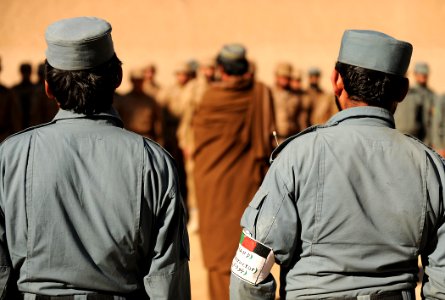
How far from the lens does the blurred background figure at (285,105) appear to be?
40.8 feet

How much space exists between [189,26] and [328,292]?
1753 inches

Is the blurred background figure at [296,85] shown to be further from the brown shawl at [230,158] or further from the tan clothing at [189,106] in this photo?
the brown shawl at [230,158]

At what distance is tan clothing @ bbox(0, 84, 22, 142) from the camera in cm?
1193

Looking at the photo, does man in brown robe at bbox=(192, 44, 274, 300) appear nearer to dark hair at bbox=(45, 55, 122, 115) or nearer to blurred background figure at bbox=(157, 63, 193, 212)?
dark hair at bbox=(45, 55, 122, 115)

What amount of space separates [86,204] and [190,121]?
30.3 ft

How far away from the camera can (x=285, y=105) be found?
12523 millimetres

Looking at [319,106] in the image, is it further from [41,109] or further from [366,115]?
[366,115]

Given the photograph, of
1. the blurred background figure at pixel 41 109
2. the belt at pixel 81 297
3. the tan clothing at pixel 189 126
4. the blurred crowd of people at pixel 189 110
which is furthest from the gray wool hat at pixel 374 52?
the blurred background figure at pixel 41 109

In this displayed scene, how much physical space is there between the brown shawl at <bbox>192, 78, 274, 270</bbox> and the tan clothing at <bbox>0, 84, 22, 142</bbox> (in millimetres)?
5131

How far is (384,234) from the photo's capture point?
10.2 feet

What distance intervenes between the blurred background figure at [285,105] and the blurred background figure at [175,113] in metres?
1.50

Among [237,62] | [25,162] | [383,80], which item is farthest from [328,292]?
[237,62]

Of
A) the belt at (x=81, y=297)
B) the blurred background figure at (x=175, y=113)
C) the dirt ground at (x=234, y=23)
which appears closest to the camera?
the belt at (x=81, y=297)

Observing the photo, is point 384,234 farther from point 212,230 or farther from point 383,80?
point 212,230
